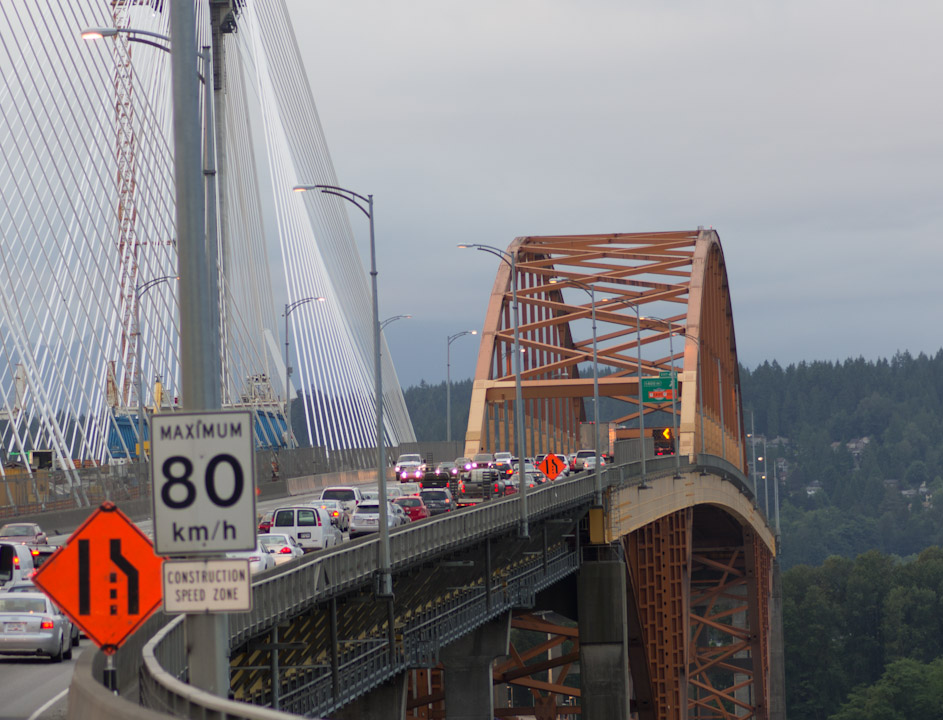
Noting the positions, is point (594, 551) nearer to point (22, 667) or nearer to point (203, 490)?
point (22, 667)

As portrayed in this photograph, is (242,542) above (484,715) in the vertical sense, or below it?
above

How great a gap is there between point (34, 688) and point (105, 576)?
11475mm

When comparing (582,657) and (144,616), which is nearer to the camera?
(144,616)

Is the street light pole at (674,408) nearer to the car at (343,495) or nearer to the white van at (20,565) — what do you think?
the car at (343,495)

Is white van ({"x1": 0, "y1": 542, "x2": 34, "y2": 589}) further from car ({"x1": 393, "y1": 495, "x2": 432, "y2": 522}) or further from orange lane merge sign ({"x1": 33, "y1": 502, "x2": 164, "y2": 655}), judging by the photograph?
orange lane merge sign ({"x1": 33, "y1": 502, "x2": 164, "y2": 655})

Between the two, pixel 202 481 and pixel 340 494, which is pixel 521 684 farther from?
pixel 202 481

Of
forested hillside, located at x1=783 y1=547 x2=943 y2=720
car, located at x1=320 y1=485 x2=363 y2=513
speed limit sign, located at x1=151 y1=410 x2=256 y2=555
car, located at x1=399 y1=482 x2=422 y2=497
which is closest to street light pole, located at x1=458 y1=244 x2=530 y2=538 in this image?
car, located at x1=320 y1=485 x2=363 y2=513

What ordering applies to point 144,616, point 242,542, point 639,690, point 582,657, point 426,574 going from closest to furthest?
point 242,542 < point 144,616 < point 426,574 < point 582,657 < point 639,690

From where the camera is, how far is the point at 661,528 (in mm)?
63906

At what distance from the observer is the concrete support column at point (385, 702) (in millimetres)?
29578

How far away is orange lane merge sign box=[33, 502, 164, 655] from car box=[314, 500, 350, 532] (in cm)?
3749

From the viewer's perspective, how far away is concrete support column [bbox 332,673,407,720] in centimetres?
2958

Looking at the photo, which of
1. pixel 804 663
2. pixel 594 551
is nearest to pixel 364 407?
pixel 594 551

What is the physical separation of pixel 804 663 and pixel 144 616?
466 ft
